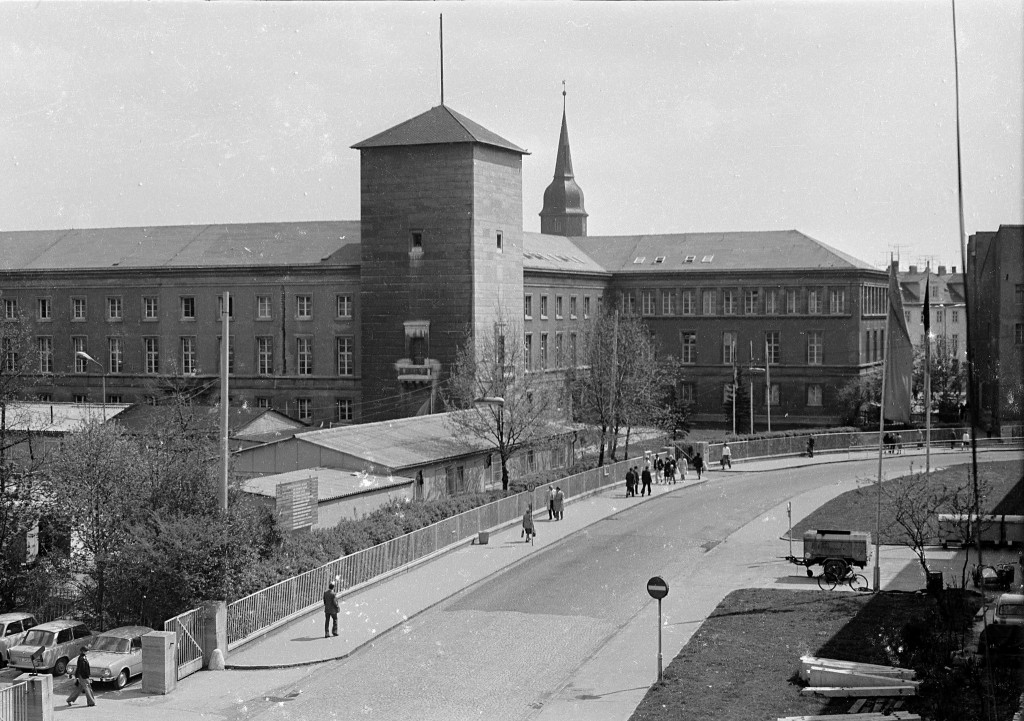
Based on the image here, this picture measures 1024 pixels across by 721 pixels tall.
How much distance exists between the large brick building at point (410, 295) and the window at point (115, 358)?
89 millimetres

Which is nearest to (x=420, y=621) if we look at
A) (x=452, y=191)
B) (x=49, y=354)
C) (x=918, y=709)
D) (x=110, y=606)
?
(x=110, y=606)

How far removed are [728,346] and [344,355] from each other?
95.6 ft

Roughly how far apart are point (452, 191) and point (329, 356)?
1296cm

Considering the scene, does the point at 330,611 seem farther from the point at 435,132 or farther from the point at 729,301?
the point at 729,301

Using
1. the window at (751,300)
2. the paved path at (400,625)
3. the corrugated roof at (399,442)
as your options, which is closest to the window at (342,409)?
the corrugated roof at (399,442)

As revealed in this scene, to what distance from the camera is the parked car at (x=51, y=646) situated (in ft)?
87.5

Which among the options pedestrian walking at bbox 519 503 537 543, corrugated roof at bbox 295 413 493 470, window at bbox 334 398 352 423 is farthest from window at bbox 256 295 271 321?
pedestrian walking at bbox 519 503 537 543

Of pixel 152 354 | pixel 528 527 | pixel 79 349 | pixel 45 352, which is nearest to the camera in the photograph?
pixel 528 527

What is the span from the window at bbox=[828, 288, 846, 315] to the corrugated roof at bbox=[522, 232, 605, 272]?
16629mm

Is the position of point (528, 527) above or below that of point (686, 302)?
below

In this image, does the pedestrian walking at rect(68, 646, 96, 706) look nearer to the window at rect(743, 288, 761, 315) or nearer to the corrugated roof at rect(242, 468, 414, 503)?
the corrugated roof at rect(242, 468, 414, 503)

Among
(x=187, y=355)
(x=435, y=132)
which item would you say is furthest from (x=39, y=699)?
(x=187, y=355)

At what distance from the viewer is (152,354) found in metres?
75.5

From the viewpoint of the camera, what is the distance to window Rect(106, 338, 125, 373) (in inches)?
3007
